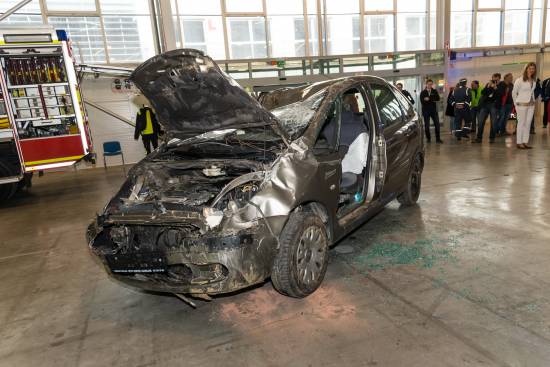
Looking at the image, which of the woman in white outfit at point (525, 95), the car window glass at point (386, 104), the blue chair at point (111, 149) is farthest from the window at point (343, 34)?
the car window glass at point (386, 104)

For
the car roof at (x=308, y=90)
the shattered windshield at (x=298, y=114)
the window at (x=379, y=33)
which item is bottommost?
the shattered windshield at (x=298, y=114)

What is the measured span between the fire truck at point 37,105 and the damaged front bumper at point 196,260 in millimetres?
5324

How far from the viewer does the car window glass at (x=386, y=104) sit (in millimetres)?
4172

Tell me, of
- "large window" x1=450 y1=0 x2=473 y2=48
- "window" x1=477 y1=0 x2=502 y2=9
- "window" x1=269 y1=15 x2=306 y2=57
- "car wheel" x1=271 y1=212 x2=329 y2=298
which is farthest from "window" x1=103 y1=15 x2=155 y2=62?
"window" x1=477 y1=0 x2=502 y2=9

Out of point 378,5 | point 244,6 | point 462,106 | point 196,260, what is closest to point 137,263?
point 196,260

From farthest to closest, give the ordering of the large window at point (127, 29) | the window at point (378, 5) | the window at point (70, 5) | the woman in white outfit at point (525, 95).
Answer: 1. the window at point (378, 5)
2. the large window at point (127, 29)
3. the window at point (70, 5)
4. the woman in white outfit at point (525, 95)

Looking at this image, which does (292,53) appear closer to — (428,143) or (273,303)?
(428,143)

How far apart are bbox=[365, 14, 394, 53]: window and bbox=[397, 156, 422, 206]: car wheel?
9.85m

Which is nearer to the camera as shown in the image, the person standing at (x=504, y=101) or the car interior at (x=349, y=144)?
the car interior at (x=349, y=144)

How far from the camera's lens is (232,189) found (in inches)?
110

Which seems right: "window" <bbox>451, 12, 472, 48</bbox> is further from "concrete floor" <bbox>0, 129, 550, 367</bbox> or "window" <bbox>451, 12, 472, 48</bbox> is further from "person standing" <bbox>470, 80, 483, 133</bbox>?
"concrete floor" <bbox>0, 129, 550, 367</bbox>

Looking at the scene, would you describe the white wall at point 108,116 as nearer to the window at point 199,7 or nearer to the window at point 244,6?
the window at point 199,7

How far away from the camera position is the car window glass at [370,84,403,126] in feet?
13.7

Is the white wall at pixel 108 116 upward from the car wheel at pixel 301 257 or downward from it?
upward
